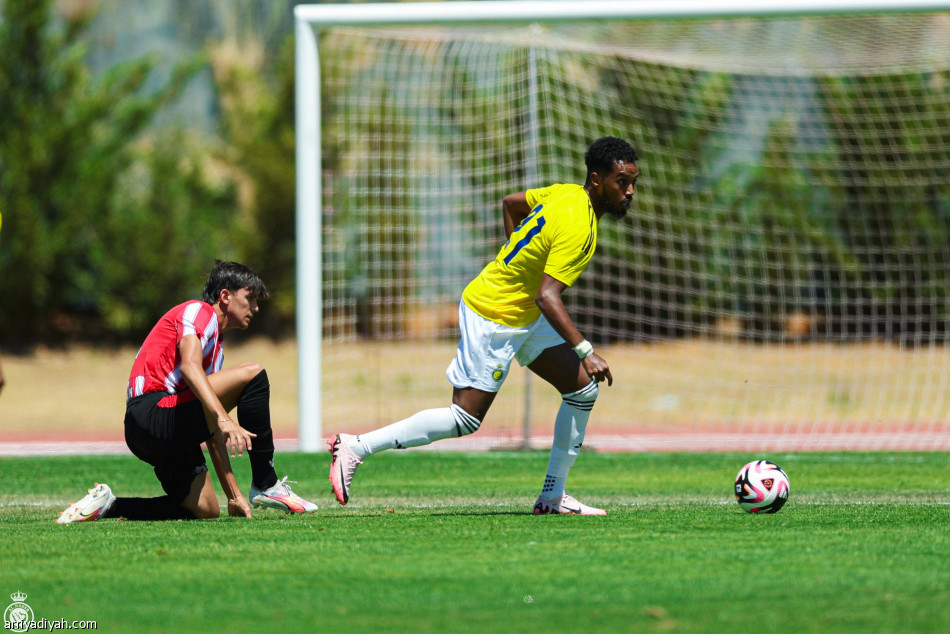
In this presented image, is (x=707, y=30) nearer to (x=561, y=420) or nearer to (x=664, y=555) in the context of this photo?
(x=561, y=420)

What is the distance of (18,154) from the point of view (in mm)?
19031

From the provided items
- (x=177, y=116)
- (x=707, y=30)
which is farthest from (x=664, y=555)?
(x=177, y=116)

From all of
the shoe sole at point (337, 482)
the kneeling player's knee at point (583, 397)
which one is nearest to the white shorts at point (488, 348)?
the kneeling player's knee at point (583, 397)

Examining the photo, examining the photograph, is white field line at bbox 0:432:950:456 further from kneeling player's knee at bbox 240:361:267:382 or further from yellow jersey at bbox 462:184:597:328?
kneeling player's knee at bbox 240:361:267:382

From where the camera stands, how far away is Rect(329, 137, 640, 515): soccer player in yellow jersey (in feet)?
18.3

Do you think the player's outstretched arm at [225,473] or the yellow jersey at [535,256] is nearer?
the yellow jersey at [535,256]

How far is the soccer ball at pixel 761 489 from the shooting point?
5.68m

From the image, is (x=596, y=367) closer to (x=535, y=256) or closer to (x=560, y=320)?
(x=560, y=320)

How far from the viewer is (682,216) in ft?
58.1

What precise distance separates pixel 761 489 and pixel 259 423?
2562mm

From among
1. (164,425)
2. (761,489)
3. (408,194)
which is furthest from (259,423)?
(408,194)

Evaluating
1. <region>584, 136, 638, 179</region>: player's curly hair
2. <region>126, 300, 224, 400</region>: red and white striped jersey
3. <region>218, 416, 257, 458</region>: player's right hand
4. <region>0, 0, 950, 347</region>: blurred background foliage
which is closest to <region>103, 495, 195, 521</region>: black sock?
<region>126, 300, 224, 400</region>: red and white striped jersey

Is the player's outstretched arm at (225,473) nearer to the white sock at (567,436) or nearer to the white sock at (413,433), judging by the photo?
the white sock at (413,433)

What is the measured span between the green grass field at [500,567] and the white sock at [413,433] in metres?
0.37
